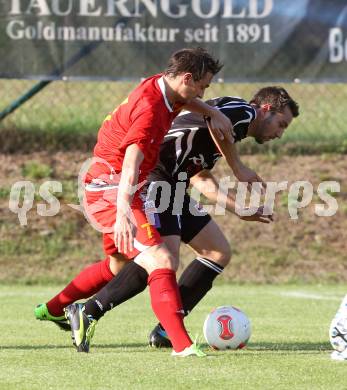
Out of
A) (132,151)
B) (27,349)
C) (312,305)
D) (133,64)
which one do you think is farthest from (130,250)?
(133,64)

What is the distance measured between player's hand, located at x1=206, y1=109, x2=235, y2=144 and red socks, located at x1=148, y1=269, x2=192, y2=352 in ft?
3.24

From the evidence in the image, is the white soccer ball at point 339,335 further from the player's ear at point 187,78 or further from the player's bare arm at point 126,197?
the player's ear at point 187,78

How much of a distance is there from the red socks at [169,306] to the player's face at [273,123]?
4.36 feet

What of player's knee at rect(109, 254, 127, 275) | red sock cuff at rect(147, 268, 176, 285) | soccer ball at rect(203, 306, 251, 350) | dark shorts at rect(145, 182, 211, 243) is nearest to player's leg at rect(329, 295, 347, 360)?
soccer ball at rect(203, 306, 251, 350)

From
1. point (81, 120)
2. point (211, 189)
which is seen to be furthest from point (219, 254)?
point (81, 120)

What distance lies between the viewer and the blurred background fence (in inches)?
501

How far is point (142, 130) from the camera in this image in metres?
5.76

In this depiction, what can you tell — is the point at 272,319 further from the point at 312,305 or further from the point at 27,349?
the point at 27,349

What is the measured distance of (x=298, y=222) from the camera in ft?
39.0

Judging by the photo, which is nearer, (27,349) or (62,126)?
(27,349)

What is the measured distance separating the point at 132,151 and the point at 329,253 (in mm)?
6148

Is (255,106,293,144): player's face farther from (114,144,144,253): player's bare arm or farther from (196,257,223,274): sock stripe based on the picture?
(114,144,144,253): player's bare arm

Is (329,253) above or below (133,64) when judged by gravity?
below

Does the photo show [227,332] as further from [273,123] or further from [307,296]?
[307,296]
